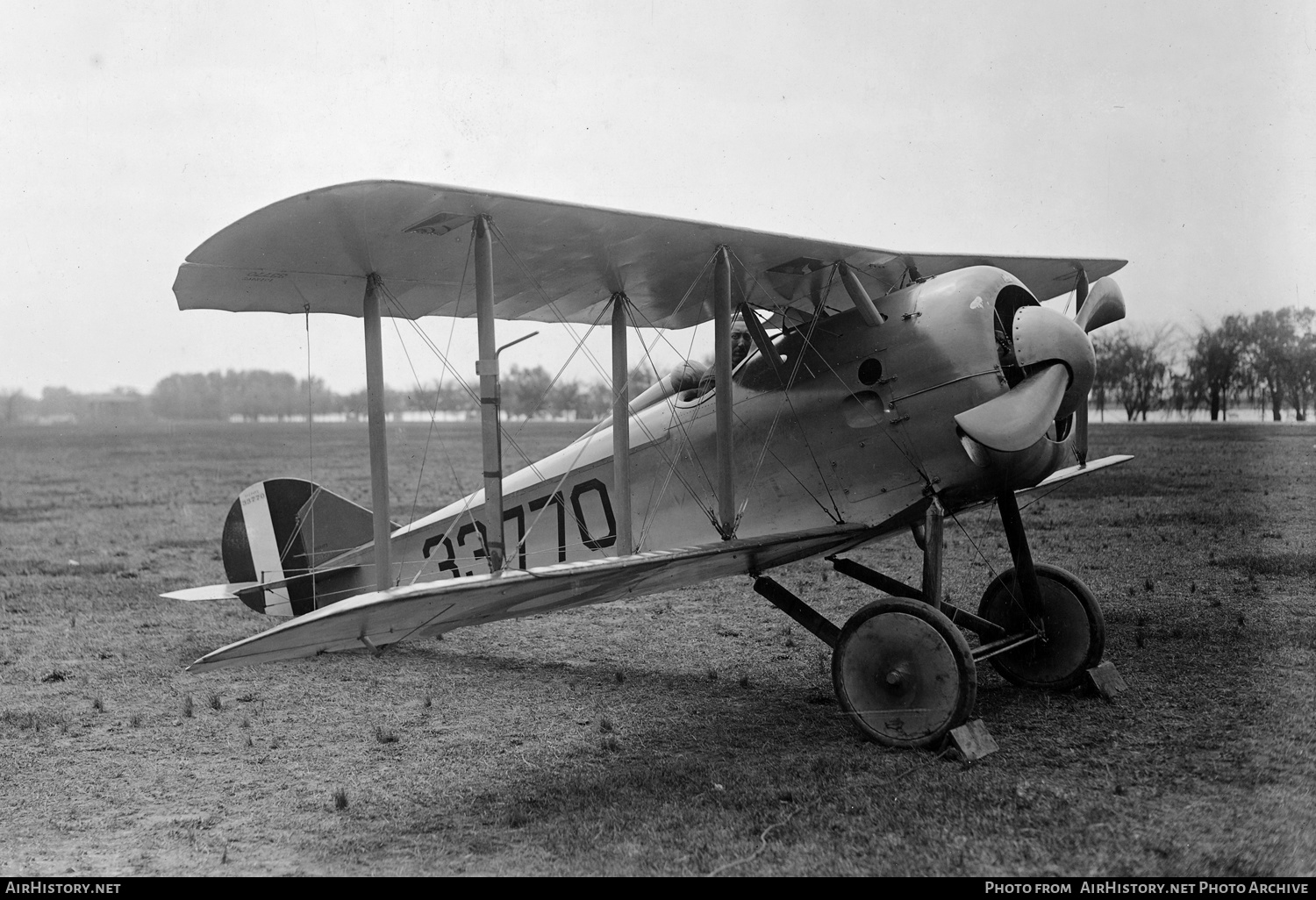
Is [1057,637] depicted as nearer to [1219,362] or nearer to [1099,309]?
[1099,309]

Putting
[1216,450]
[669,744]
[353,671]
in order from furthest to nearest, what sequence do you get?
[1216,450]
[353,671]
[669,744]

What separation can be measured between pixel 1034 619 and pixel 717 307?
297cm

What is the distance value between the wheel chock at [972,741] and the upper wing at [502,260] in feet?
8.99

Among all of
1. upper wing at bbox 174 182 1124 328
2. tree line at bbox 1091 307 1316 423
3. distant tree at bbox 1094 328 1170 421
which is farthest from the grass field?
distant tree at bbox 1094 328 1170 421

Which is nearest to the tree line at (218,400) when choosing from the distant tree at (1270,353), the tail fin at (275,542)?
the tail fin at (275,542)

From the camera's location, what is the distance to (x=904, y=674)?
4926 millimetres

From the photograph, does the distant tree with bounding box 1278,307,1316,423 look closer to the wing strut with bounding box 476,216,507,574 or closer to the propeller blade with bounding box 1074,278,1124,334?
the propeller blade with bounding box 1074,278,1124,334

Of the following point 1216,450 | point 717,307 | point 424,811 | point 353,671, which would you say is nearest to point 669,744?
point 424,811

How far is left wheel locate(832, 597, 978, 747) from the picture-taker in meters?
4.78

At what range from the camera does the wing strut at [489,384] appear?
4634 millimetres

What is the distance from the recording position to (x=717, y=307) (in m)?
5.65

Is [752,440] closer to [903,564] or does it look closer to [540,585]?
[540,585]

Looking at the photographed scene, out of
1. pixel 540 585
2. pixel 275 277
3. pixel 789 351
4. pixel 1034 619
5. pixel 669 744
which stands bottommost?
pixel 669 744

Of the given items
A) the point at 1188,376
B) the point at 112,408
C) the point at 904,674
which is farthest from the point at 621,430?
the point at 112,408
